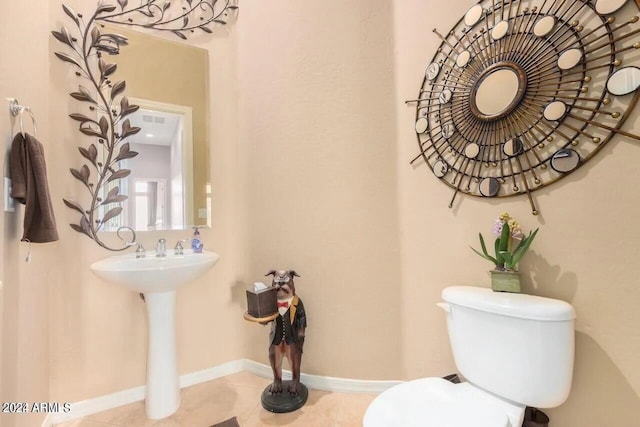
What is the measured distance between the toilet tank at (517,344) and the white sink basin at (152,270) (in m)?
1.24

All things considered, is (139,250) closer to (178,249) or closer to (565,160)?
(178,249)

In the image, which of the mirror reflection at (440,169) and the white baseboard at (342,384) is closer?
the mirror reflection at (440,169)

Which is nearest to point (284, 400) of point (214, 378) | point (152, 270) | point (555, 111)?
point (214, 378)

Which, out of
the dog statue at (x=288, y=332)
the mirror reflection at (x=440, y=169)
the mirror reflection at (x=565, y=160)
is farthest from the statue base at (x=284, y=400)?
the mirror reflection at (x=565, y=160)

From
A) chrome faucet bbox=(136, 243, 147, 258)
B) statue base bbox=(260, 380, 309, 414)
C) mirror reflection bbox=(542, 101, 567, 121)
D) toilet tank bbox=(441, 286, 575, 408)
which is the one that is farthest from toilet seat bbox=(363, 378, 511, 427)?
chrome faucet bbox=(136, 243, 147, 258)

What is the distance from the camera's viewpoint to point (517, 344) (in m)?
0.95

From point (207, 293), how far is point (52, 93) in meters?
1.36

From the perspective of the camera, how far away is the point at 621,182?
946 mm

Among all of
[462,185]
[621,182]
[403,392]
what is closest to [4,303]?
[403,392]

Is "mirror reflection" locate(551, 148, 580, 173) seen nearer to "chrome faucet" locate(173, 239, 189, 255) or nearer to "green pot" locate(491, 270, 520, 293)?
"green pot" locate(491, 270, 520, 293)

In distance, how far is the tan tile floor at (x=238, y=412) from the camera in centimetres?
137

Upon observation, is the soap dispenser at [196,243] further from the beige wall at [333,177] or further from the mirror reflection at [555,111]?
the mirror reflection at [555,111]

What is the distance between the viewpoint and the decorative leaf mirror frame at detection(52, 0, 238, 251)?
144 cm

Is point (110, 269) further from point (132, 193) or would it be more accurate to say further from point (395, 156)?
point (395, 156)
